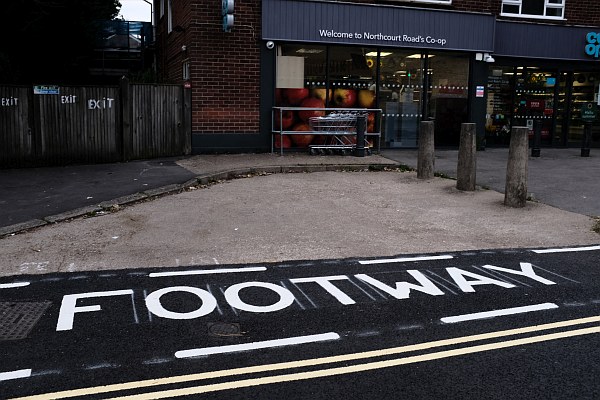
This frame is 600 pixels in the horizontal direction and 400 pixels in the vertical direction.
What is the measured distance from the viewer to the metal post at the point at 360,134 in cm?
1435

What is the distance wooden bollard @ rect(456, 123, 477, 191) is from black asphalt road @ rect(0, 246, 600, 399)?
14.3 feet

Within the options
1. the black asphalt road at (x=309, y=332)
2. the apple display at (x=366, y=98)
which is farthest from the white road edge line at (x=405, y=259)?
the apple display at (x=366, y=98)

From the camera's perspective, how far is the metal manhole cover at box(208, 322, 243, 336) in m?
4.40

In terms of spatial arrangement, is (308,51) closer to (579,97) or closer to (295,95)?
(295,95)

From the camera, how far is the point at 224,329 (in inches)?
177


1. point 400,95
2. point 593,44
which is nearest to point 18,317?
point 400,95

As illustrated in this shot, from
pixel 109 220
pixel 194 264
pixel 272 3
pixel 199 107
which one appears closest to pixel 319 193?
pixel 109 220

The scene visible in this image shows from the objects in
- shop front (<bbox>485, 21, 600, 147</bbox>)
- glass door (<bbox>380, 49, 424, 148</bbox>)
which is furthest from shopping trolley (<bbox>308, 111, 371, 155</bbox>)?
shop front (<bbox>485, 21, 600, 147</bbox>)

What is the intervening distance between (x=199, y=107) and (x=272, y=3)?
10.6 feet

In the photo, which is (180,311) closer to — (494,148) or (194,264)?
(194,264)

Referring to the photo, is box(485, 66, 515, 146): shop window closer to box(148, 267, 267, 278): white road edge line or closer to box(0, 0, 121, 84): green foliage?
box(0, 0, 121, 84): green foliage

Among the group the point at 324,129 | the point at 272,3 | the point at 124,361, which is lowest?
the point at 124,361

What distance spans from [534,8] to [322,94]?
7.58 m

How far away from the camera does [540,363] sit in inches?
155
